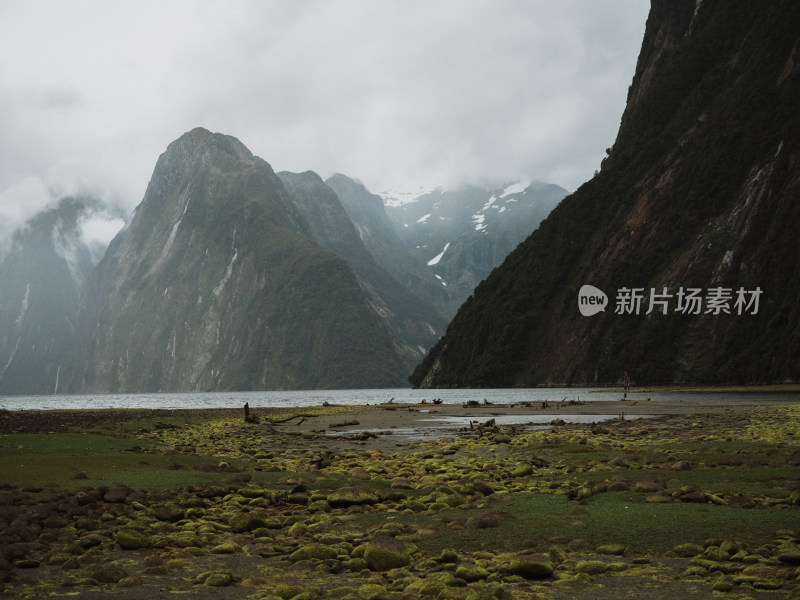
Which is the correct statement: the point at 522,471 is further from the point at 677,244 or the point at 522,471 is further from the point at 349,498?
the point at 677,244

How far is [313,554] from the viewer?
32.0 feet

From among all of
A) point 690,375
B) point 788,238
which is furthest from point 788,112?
point 690,375

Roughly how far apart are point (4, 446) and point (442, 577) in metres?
19.2

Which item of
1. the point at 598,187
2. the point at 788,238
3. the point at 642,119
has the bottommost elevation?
the point at 788,238

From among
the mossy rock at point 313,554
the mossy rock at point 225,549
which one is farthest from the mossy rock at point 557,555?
the mossy rock at point 225,549

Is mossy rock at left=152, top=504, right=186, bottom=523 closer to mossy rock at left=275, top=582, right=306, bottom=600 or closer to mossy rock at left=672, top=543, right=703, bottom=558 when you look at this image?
mossy rock at left=275, top=582, right=306, bottom=600

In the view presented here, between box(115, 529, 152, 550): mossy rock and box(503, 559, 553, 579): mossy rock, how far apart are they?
556 centimetres

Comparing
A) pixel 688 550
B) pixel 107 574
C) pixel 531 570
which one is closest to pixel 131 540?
pixel 107 574

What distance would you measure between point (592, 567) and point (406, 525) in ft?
11.8

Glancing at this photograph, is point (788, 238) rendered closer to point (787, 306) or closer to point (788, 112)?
point (787, 306)

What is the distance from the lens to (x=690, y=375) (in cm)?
10900

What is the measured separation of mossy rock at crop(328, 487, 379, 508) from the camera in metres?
13.7

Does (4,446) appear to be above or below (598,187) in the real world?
below

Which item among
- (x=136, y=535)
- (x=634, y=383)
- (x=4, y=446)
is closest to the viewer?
(x=136, y=535)
